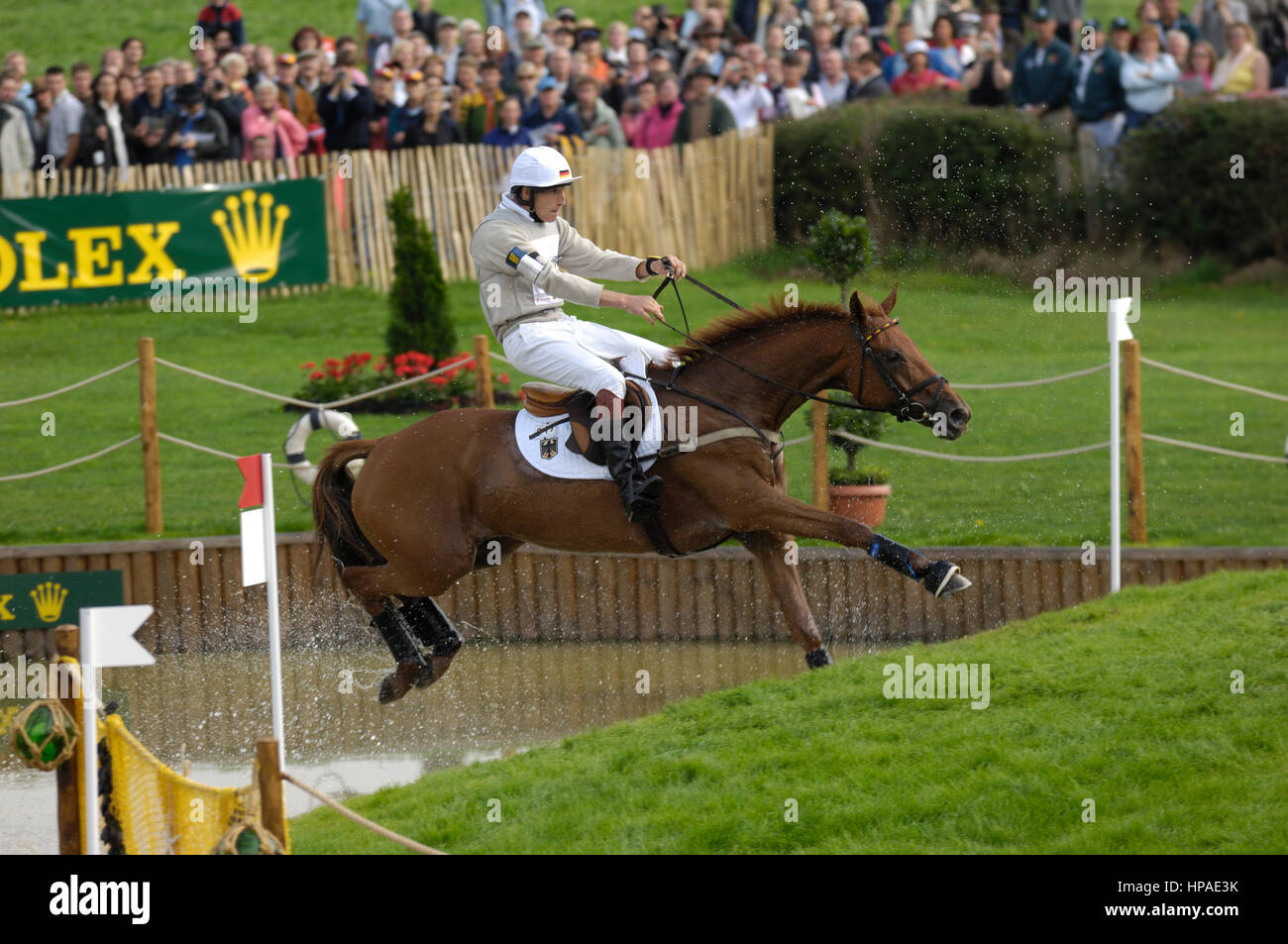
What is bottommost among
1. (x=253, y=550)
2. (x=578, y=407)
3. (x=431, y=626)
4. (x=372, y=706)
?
(x=372, y=706)

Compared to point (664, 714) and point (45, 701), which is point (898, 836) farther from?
point (45, 701)

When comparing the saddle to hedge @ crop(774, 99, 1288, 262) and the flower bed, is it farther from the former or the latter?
hedge @ crop(774, 99, 1288, 262)

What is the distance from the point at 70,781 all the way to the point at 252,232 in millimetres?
12437

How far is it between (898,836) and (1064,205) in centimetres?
1295

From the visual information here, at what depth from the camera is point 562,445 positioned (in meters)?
8.71

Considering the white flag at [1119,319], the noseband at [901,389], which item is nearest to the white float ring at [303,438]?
the noseband at [901,389]

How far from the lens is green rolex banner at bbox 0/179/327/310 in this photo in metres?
17.6

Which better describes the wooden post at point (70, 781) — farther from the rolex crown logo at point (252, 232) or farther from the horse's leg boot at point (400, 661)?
the rolex crown logo at point (252, 232)

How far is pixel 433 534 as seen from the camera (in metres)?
8.95

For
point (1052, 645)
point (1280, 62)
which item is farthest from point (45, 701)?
point (1280, 62)

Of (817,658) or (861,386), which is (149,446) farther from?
(861,386)

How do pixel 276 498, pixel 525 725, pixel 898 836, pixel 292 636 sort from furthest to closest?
pixel 276 498 < pixel 292 636 < pixel 525 725 < pixel 898 836

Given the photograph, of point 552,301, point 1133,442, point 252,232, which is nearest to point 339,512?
point 552,301
